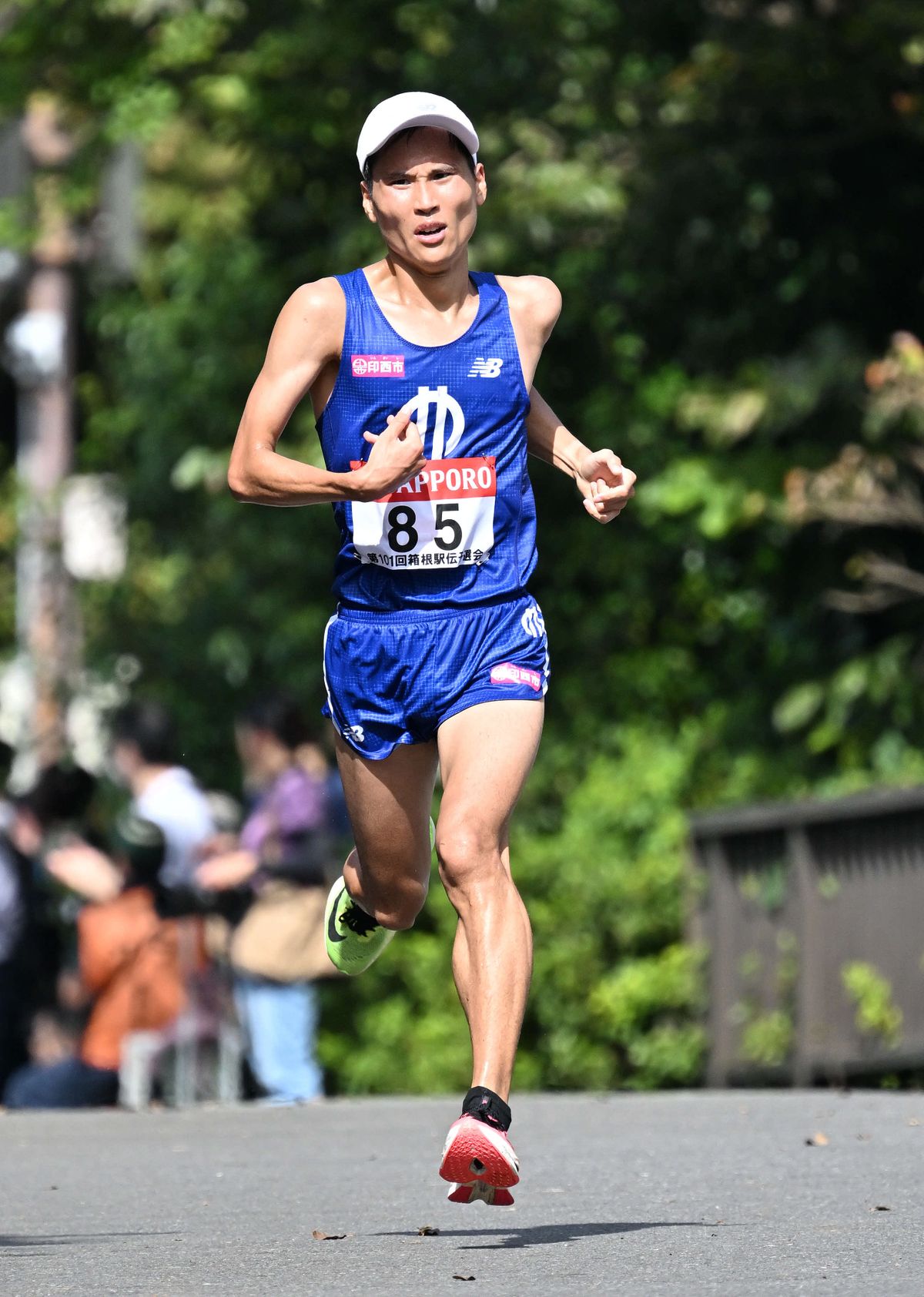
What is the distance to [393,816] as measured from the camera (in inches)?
249

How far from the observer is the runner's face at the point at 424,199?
608 cm

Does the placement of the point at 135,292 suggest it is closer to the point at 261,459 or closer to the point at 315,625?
the point at 315,625

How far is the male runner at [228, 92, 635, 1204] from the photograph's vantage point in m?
5.95

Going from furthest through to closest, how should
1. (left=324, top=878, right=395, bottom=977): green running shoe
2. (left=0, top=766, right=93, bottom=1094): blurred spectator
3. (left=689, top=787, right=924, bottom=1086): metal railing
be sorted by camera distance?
(left=0, top=766, right=93, bottom=1094): blurred spectator → (left=689, top=787, right=924, bottom=1086): metal railing → (left=324, top=878, right=395, bottom=977): green running shoe

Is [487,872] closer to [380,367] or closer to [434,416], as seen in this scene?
[434,416]

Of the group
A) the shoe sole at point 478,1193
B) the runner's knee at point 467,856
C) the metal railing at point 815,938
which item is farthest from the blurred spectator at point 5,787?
the shoe sole at point 478,1193

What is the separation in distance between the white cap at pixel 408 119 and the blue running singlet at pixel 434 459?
0.29 m

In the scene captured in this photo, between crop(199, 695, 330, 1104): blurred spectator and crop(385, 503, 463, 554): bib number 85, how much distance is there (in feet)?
17.1

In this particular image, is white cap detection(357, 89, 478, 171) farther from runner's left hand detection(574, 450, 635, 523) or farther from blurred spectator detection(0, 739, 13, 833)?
blurred spectator detection(0, 739, 13, 833)

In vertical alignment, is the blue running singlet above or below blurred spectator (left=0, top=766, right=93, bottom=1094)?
above

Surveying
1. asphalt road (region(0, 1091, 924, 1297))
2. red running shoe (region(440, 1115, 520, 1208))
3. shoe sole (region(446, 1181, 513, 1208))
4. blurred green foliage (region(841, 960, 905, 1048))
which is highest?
blurred green foliage (region(841, 960, 905, 1048))

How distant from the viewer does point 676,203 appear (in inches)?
548

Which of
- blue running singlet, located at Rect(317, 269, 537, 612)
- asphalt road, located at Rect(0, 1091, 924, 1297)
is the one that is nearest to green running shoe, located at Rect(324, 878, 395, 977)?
asphalt road, located at Rect(0, 1091, 924, 1297)

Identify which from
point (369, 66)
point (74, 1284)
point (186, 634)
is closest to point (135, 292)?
point (186, 634)
